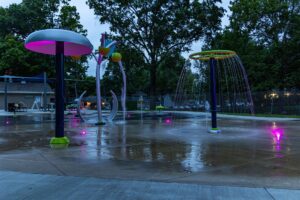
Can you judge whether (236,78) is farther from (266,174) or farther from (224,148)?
(266,174)

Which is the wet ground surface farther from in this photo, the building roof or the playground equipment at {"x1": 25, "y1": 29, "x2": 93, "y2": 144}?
the building roof

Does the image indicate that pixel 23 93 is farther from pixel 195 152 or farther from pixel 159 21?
pixel 195 152

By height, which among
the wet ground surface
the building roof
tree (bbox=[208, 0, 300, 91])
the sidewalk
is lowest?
the sidewalk

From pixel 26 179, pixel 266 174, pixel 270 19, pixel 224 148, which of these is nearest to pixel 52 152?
pixel 26 179

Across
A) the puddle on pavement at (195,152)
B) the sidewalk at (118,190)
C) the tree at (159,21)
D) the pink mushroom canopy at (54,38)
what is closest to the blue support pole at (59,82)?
the pink mushroom canopy at (54,38)

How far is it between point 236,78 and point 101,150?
33410 mm

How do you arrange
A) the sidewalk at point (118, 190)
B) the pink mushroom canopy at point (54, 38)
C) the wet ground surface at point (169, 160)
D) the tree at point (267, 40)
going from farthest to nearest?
1. the tree at point (267, 40)
2. the pink mushroom canopy at point (54, 38)
3. the wet ground surface at point (169, 160)
4. the sidewalk at point (118, 190)

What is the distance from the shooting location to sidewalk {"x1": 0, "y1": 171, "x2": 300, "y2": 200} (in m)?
5.20

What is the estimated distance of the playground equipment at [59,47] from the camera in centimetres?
1041

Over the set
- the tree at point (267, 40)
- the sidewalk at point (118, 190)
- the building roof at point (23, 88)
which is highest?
the tree at point (267, 40)

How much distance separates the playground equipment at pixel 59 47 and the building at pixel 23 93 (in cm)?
3923

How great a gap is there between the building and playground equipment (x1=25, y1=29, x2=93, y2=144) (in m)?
39.2

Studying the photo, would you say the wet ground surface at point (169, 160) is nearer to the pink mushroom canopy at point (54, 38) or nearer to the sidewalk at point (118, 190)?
the sidewalk at point (118, 190)

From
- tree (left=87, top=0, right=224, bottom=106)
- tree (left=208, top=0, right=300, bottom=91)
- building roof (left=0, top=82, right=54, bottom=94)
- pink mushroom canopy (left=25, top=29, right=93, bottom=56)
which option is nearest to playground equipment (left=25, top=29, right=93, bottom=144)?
pink mushroom canopy (left=25, top=29, right=93, bottom=56)
